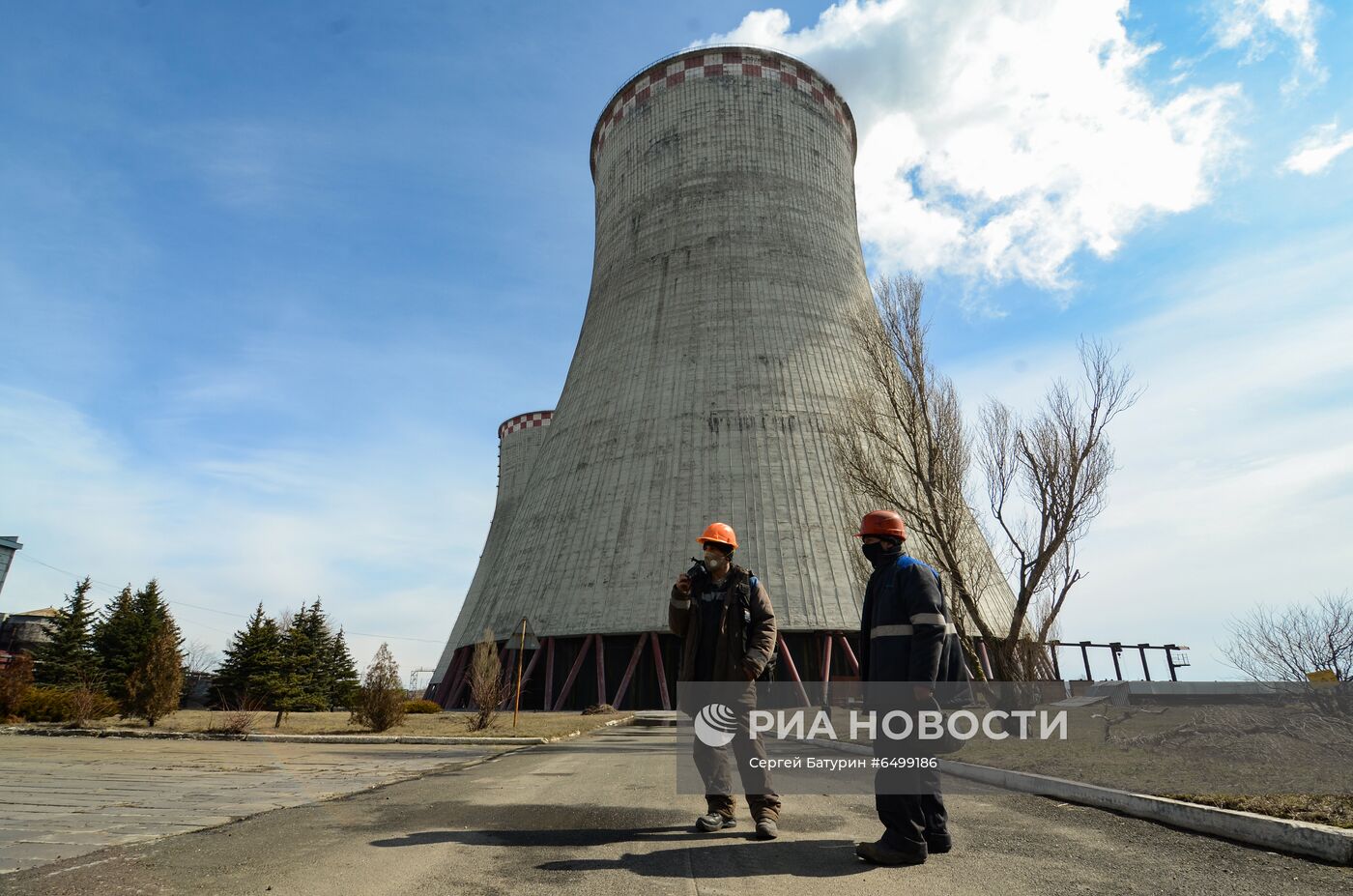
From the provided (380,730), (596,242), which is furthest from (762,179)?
(380,730)

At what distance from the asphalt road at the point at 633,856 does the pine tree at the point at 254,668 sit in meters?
19.9

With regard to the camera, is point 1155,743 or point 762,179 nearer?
point 1155,743

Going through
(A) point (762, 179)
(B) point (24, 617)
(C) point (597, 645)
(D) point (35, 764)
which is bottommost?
(D) point (35, 764)

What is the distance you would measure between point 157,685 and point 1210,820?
1610cm

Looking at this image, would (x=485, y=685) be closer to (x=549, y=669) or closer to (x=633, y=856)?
(x=549, y=669)

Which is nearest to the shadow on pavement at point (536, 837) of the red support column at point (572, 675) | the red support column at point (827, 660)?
the red support column at point (827, 660)

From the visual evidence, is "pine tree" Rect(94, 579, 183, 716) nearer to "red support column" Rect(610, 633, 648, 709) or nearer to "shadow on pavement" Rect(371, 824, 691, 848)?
"red support column" Rect(610, 633, 648, 709)

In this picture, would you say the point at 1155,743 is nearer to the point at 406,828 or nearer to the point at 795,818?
the point at 795,818

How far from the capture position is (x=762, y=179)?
20938 mm

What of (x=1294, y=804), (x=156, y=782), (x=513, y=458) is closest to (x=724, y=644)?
(x=1294, y=804)

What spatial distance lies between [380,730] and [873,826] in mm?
10897

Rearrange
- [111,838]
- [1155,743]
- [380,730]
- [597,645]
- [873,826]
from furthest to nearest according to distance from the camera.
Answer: [597,645]
[380,730]
[1155,743]
[873,826]
[111,838]

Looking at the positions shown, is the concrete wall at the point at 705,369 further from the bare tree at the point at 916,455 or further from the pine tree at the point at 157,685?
the pine tree at the point at 157,685

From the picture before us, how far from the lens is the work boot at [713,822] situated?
3.43 metres
